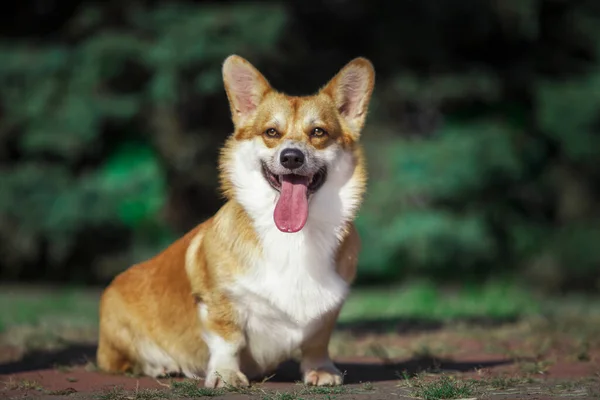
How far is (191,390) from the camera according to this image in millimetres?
4324

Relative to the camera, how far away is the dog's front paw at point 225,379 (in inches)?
178

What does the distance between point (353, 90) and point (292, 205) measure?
0.93 metres

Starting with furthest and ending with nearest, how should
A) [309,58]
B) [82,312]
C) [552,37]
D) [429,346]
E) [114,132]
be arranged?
[552,37] → [309,58] → [114,132] → [82,312] → [429,346]

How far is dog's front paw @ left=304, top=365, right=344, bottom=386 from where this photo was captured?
15.3 ft

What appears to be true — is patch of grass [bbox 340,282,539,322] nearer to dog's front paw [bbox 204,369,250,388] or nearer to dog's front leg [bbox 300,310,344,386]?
dog's front leg [bbox 300,310,344,386]

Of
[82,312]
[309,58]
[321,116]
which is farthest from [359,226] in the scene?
[321,116]

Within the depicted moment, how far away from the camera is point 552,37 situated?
14969mm

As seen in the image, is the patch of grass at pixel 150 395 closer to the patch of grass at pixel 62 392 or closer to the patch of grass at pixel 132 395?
the patch of grass at pixel 132 395

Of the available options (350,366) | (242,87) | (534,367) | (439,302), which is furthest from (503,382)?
(439,302)

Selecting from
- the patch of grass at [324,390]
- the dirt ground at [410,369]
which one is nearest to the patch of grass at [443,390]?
the dirt ground at [410,369]

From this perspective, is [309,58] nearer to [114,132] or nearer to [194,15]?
[194,15]

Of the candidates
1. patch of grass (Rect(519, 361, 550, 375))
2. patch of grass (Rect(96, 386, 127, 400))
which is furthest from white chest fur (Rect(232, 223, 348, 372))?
patch of grass (Rect(519, 361, 550, 375))

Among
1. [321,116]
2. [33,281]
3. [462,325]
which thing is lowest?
[33,281]

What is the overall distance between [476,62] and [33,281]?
27.0 ft
